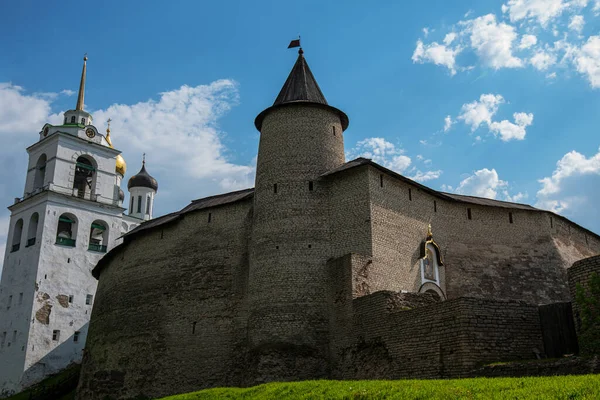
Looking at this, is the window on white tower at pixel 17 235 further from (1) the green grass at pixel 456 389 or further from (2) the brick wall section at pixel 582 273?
(2) the brick wall section at pixel 582 273

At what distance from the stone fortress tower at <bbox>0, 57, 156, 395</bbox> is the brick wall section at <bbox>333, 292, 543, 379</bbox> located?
85.8ft

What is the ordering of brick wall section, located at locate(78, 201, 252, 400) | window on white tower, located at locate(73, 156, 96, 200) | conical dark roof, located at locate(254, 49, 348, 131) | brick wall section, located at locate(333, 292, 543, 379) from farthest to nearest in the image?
window on white tower, located at locate(73, 156, 96, 200), conical dark roof, located at locate(254, 49, 348, 131), brick wall section, located at locate(78, 201, 252, 400), brick wall section, located at locate(333, 292, 543, 379)

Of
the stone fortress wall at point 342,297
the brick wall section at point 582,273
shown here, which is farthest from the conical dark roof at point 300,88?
the brick wall section at point 582,273

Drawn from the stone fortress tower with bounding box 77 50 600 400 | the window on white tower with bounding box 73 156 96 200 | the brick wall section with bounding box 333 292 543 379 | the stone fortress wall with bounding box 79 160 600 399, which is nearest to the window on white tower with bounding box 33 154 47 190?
the window on white tower with bounding box 73 156 96 200

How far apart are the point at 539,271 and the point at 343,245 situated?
9.83 metres

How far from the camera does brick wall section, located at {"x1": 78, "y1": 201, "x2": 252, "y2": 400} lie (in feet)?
74.4

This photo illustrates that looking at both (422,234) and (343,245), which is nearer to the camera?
(343,245)

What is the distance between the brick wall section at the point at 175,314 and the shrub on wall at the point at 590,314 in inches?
474

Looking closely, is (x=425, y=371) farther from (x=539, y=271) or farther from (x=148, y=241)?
(x=148, y=241)

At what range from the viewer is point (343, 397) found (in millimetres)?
11273

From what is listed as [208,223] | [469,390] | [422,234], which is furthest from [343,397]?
[208,223]

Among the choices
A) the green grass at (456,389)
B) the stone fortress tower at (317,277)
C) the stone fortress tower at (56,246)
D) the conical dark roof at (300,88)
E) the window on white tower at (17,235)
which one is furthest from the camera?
the window on white tower at (17,235)

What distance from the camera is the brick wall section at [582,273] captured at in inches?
499

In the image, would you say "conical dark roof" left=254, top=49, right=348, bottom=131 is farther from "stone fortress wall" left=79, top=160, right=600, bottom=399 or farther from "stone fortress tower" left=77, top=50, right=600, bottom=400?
"stone fortress wall" left=79, top=160, right=600, bottom=399
